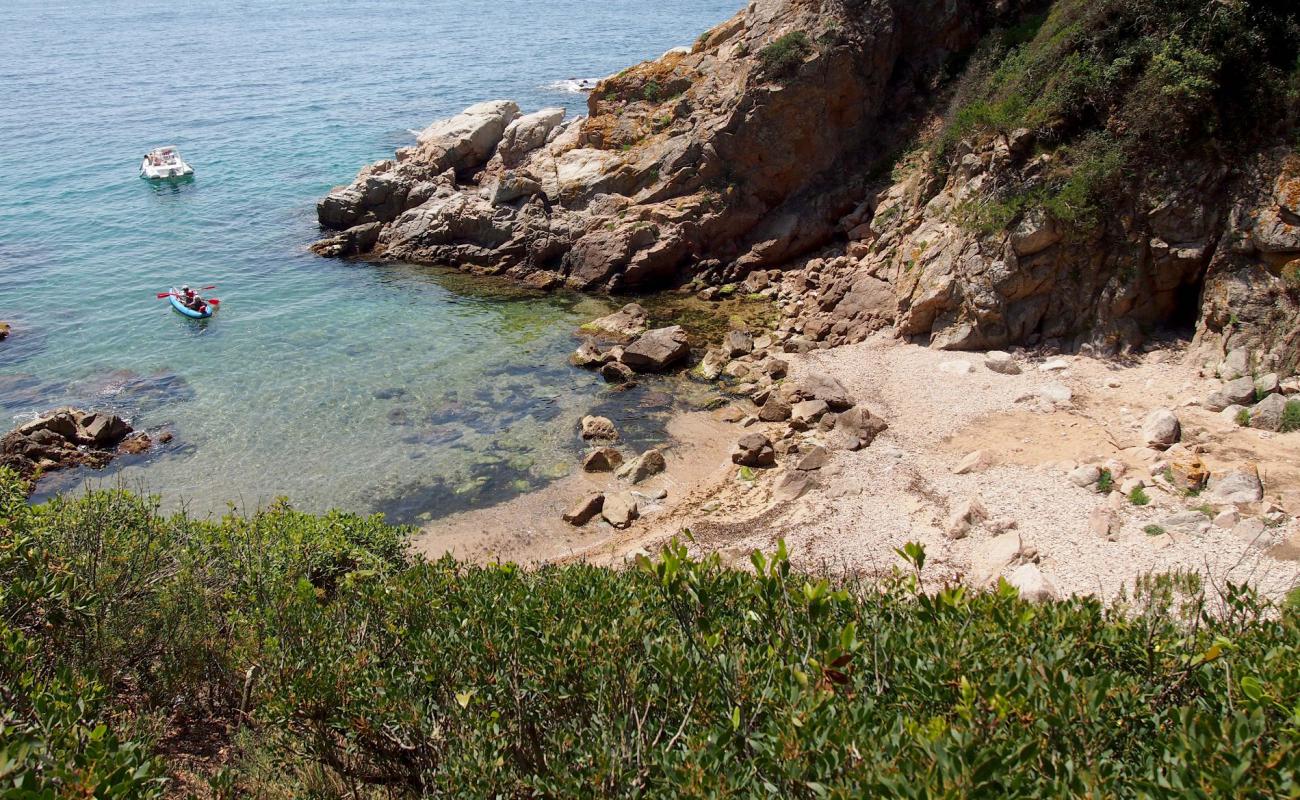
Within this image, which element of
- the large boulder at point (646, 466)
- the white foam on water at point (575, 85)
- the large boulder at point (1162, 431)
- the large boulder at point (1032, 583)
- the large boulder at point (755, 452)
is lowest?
the large boulder at point (646, 466)

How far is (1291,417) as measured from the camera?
50.4 ft

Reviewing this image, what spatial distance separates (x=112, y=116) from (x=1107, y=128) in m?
61.5

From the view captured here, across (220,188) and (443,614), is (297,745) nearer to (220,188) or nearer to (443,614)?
(443,614)

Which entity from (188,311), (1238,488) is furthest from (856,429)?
(188,311)

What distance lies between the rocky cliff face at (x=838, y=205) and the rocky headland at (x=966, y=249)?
0.08m

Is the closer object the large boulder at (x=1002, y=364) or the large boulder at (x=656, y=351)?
the large boulder at (x=1002, y=364)

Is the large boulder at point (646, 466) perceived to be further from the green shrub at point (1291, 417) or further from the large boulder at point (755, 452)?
the green shrub at point (1291, 417)

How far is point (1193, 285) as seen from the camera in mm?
19641

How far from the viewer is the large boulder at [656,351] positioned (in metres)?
23.6

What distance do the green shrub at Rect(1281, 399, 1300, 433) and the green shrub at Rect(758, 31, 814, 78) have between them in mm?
19349

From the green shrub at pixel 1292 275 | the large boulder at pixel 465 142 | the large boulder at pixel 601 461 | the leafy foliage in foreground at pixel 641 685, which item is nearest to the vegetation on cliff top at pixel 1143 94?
the green shrub at pixel 1292 275

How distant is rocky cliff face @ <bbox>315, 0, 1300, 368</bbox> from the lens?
19.1 meters

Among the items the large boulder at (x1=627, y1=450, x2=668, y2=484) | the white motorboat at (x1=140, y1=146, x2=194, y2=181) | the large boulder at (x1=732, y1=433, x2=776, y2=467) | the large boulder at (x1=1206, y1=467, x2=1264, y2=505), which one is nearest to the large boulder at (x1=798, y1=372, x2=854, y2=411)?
→ the large boulder at (x1=732, y1=433, x2=776, y2=467)

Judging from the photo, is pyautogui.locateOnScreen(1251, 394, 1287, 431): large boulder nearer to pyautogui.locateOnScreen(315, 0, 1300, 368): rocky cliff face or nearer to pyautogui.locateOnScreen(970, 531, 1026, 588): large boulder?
pyautogui.locateOnScreen(315, 0, 1300, 368): rocky cliff face
